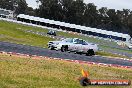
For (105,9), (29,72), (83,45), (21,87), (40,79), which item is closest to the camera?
(21,87)

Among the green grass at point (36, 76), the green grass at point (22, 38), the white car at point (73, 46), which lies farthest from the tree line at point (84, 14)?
the green grass at point (36, 76)

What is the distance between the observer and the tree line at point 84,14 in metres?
153

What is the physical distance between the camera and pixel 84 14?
170 metres

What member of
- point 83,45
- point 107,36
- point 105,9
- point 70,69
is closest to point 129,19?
point 105,9

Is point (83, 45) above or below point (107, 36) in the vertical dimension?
above

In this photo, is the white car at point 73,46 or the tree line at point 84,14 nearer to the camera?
the white car at point 73,46

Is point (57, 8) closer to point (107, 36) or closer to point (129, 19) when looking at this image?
point (129, 19)

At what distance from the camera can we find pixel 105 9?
595ft

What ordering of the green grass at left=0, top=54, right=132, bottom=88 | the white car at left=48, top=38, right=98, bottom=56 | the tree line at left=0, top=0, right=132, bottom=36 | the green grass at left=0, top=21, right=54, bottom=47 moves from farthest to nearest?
the tree line at left=0, top=0, right=132, bottom=36 < the green grass at left=0, top=21, right=54, bottom=47 < the white car at left=48, top=38, right=98, bottom=56 < the green grass at left=0, top=54, right=132, bottom=88

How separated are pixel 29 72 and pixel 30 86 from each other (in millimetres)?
2744

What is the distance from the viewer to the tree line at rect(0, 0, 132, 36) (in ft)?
503

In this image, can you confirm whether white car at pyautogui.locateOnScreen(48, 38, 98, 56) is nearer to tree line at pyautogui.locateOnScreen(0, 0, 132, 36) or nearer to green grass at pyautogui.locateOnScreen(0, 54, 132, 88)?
green grass at pyautogui.locateOnScreen(0, 54, 132, 88)

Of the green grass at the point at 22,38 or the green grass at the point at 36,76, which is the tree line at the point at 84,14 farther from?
the green grass at the point at 36,76

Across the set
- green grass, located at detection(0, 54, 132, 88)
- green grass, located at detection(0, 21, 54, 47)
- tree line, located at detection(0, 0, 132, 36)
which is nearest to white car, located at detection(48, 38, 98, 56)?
green grass, located at detection(0, 21, 54, 47)
